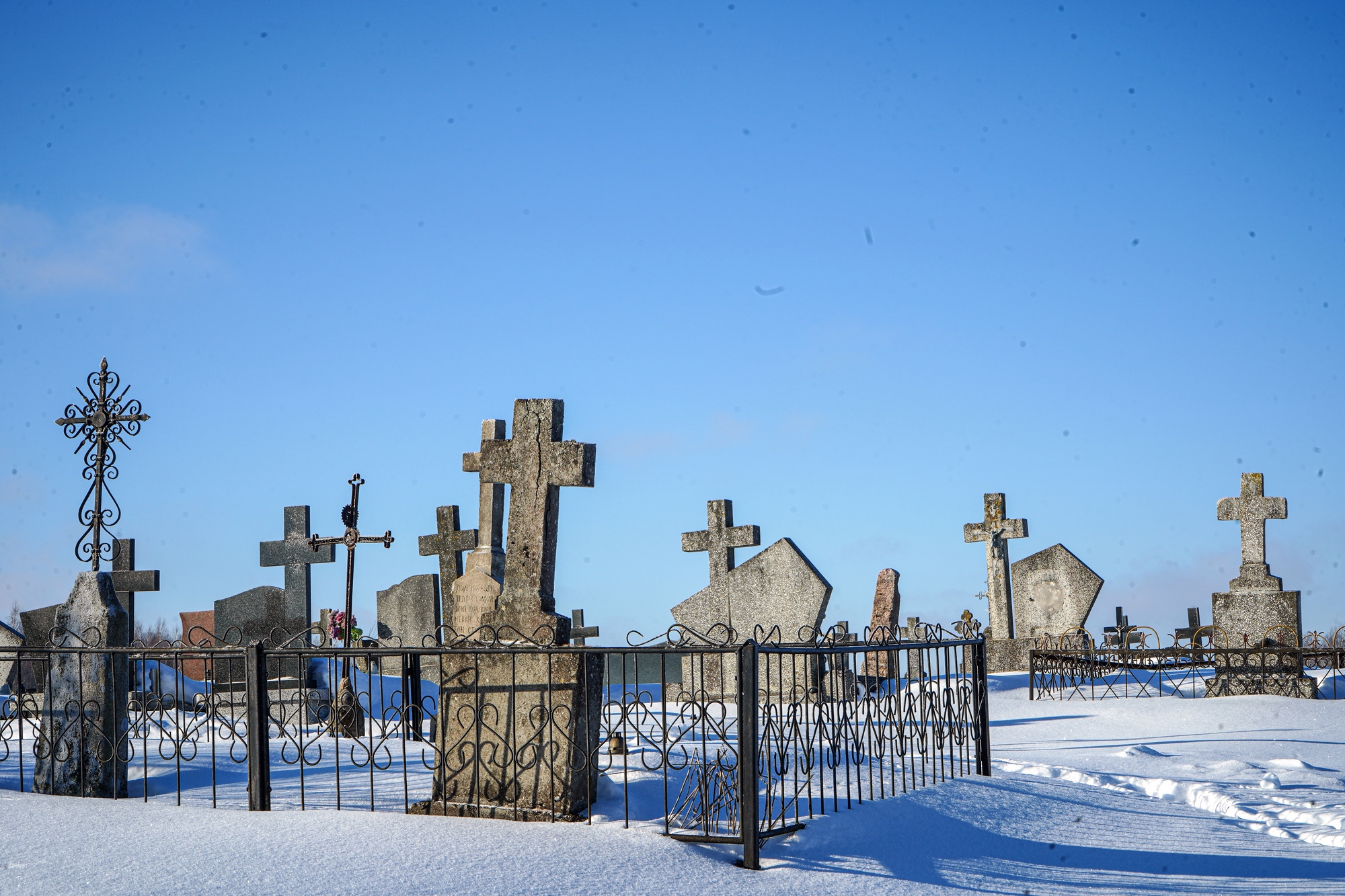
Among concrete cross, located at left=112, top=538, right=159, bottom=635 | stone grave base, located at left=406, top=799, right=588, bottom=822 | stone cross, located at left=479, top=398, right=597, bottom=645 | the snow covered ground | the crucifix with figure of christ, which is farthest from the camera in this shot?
concrete cross, located at left=112, top=538, right=159, bottom=635

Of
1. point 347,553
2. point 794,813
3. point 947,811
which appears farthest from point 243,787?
point 347,553

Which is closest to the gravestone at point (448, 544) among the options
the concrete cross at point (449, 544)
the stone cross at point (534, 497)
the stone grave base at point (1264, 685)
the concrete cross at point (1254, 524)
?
the concrete cross at point (449, 544)

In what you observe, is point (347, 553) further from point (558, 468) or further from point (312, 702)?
point (558, 468)

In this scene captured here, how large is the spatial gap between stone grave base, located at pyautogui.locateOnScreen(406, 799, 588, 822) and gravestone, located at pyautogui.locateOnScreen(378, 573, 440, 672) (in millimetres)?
9260

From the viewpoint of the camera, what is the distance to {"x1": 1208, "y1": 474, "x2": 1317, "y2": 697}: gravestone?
50.8 feet

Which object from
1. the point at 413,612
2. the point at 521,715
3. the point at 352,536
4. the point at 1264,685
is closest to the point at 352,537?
the point at 352,536

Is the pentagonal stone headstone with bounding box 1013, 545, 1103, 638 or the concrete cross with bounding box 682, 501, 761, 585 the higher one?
the concrete cross with bounding box 682, 501, 761, 585

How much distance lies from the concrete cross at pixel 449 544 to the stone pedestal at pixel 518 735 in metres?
8.29

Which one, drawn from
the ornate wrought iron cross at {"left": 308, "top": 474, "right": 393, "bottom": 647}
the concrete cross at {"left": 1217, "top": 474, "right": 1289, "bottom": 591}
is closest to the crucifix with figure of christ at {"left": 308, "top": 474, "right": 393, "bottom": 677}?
the ornate wrought iron cross at {"left": 308, "top": 474, "right": 393, "bottom": 647}

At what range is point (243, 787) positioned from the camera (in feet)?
25.2

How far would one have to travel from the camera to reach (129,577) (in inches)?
648

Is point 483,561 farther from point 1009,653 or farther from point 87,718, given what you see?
point 1009,653

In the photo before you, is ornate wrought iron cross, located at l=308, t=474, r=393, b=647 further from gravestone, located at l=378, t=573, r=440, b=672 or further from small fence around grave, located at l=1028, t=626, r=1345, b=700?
small fence around grave, located at l=1028, t=626, r=1345, b=700

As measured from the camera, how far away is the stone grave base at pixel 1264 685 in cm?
1409
